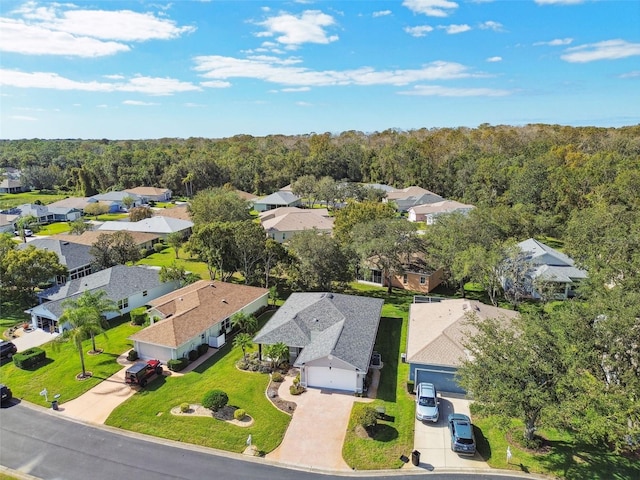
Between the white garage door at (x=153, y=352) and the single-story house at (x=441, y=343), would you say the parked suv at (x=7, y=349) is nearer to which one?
the white garage door at (x=153, y=352)

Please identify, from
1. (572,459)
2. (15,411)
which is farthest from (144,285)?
(572,459)

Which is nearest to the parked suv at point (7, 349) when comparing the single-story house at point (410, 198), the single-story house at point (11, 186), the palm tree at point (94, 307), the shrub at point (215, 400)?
the palm tree at point (94, 307)

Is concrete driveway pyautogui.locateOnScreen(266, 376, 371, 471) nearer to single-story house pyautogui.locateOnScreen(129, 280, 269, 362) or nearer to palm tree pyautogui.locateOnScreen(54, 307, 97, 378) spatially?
single-story house pyautogui.locateOnScreen(129, 280, 269, 362)

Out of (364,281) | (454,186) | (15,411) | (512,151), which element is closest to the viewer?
(15,411)

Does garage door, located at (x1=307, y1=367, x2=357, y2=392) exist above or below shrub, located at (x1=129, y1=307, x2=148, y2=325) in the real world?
below

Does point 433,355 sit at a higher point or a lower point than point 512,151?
lower

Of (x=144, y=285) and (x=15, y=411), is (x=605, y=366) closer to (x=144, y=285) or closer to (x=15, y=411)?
(x=15, y=411)

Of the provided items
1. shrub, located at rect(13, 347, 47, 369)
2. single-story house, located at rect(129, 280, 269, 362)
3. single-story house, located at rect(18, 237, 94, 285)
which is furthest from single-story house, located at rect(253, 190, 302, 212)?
shrub, located at rect(13, 347, 47, 369)
